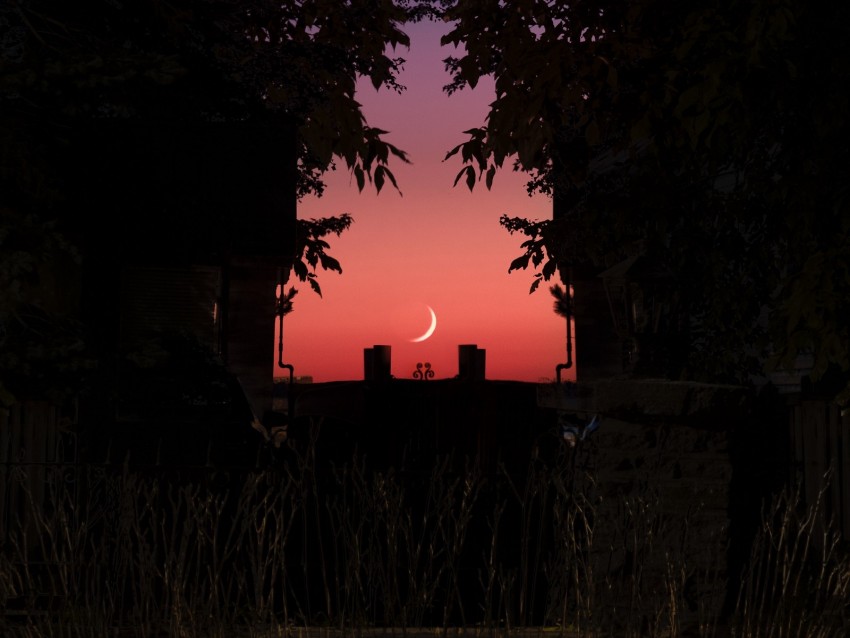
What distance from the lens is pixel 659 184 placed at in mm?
10602

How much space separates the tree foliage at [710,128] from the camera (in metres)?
7.77

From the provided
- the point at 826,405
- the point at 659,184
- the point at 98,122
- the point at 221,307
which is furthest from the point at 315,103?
the point at 826,405

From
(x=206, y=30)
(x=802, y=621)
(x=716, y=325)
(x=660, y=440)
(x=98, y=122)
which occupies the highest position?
(x=206, y=30)

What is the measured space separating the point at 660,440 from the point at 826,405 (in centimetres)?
344

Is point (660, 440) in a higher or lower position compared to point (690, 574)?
higher

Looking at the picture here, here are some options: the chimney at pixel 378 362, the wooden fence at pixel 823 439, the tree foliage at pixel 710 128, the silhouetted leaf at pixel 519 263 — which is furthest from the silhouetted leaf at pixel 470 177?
the chimney at pixel 378 362

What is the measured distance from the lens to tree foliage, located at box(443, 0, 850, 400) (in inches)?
306

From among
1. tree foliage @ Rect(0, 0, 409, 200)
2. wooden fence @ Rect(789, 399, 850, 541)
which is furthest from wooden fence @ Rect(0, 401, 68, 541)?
wooden fence @ Rect(789, 399, 850, 541)

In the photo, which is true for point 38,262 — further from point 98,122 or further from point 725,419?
point 725,419

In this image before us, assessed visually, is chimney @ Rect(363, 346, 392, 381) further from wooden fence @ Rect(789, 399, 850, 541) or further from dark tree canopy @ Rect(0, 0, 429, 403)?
wooden fence @ Rect(789, 399, 850, 541)

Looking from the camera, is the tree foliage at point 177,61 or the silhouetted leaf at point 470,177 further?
the silhouetted leaf at point 470,177

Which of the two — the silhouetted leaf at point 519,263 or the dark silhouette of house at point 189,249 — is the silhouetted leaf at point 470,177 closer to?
the dark silhouette of house at point 189,249

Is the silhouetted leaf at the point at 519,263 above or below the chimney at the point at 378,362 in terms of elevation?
above

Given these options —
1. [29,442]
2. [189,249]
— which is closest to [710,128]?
[29,442]
